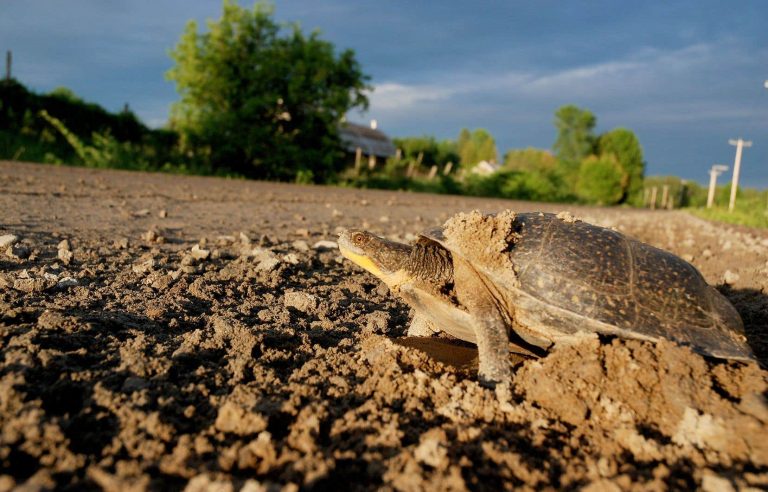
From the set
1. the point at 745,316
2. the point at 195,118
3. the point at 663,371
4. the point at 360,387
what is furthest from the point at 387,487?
the point at 195,118

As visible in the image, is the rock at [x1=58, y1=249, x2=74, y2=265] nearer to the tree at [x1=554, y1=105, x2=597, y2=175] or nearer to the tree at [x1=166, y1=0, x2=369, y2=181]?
the tree at [x1=166, y1=0, x2=369, y2=181]

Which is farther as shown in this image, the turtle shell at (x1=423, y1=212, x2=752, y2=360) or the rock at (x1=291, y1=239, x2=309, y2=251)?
the rock at (x1=291, y1=239, x2=309, y2=251)

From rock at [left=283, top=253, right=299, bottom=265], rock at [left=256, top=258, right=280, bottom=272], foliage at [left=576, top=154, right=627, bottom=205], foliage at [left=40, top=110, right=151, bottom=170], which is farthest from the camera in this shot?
foliage at [left=576, top=154, right=627, bottom=205]

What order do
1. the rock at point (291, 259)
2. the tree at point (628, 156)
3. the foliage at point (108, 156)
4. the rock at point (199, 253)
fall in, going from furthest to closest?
the tree at point (628, 156) < the foliage at point (108, 156) < the rock at point (291, 259) < the rock at point (199, 253)

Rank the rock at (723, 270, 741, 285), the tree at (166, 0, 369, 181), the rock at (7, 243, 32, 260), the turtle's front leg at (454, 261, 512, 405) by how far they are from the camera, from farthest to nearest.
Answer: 1. the tree at (166, 0, 369, 181)
2. the rock at (723, 270, 741, 285)
3. the rock at (7, 243, 32, 260)
4. the turtle's front leg at (454, 261, 512, 405)

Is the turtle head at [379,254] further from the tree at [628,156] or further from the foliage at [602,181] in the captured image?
the tree at [628,156]

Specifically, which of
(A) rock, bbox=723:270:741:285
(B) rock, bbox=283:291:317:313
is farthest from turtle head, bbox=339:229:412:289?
(A) rock, bbox=723:270:741:285

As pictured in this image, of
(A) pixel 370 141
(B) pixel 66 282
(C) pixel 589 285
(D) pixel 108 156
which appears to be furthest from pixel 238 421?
(A) pixel 370 141

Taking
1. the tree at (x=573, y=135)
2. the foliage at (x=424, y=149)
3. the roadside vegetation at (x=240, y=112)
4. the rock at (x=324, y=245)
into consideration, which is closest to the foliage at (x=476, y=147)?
the tree at (x=573, y=135)
